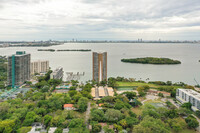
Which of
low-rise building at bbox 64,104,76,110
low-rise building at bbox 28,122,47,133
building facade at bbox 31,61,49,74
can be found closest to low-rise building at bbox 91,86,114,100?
low-rise building at bbox 64,104,76,110

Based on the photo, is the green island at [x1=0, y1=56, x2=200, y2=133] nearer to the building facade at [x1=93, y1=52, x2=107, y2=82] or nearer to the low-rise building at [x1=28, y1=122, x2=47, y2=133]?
the low-rise building at [x1=28, y1=122, x2=47, y2=133]

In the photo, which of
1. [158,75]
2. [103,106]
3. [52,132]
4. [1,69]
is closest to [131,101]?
[103,106]

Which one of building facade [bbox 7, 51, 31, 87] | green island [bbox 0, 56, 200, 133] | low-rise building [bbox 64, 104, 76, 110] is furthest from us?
building facade [bbox 7, 51, 31, 87]

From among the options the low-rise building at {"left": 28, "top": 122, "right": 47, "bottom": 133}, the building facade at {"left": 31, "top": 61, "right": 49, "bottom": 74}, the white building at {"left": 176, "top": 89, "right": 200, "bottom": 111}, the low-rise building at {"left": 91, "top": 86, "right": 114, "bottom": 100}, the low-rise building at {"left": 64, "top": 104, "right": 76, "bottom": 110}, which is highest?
the building facade at {"left": 31, "top": 61, "right": 49, "bottom": 74}

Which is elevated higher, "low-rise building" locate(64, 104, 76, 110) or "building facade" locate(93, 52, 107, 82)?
"building facade" locate(93, 52, 107, 82)

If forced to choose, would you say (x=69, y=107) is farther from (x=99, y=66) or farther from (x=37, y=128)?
(x=99, y=66)

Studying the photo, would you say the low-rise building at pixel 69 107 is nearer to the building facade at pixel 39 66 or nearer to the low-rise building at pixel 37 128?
the low-rise building at pixel 37 128

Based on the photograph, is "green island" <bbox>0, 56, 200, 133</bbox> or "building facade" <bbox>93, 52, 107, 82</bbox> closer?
"green island" <bbox>0, 56, 200, 133</bbox>
